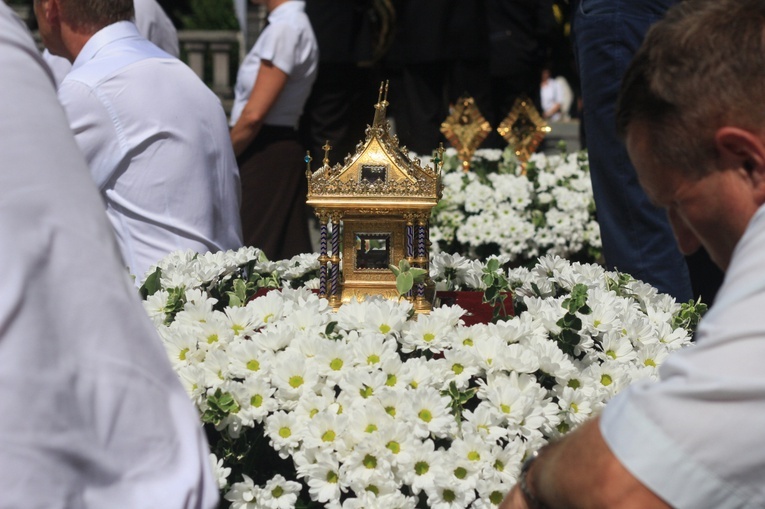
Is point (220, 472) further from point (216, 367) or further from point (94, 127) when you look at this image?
point (94, 127)

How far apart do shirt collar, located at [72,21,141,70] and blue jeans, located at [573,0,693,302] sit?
1.72 metres

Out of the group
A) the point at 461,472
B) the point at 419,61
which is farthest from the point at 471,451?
the point at 419,61

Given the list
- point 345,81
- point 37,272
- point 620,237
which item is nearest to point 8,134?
point 37,272

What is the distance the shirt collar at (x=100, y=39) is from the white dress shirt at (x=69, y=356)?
256 centimetres

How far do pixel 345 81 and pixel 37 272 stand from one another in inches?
244

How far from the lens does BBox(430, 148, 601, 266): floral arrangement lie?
5602 millimetres

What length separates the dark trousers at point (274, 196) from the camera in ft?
19.3

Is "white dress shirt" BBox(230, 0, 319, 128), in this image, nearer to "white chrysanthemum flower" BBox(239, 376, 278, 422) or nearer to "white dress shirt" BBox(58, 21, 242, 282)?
"white dress shirt" BBox(58, 21, 242, 282)

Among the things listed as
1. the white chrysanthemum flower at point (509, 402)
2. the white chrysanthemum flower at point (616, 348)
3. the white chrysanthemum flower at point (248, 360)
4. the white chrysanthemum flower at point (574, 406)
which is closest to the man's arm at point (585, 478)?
Answer: the white chrysanthemum flower at point (509, 402)

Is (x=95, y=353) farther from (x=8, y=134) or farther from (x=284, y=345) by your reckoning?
(x=284, y=345)

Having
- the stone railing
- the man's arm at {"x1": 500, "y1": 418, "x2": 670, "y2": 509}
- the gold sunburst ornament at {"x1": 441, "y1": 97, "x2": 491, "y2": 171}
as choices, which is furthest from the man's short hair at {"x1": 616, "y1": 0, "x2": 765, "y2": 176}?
the stone railing

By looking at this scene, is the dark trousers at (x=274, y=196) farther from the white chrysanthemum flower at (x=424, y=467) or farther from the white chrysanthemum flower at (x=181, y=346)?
the white chrysanthemum flower at (x=424, y=467)

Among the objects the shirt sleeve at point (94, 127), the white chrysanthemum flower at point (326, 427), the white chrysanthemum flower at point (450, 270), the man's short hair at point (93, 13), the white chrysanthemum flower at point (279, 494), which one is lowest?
the white chrysanthemum flower at point (450, 270)

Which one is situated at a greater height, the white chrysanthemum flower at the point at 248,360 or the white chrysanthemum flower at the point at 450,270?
the white chrysanthemum flower at the point at 248,360
